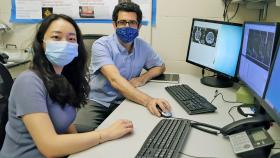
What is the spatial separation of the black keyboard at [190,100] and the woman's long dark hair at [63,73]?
1.75 ft

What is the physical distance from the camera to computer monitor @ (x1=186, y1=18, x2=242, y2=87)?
183 cm

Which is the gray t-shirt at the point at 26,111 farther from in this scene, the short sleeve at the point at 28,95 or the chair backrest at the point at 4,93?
the chair backrest at the point at 4,93

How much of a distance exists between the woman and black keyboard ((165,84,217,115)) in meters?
0.42

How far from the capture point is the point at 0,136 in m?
1.31

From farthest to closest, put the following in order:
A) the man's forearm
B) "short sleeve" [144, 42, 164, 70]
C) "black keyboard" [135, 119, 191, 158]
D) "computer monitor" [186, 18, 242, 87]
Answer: "short sleeve" [144, 42, 164, 70]
the man's forearm
"computer monitor" [186, 18, 242, 87]
"black keyboard" [135, 119, 191, 158]

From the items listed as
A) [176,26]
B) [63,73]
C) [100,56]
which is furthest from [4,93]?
[176,26]

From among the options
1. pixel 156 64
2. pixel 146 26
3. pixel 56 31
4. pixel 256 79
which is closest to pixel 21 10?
pixel 146 26

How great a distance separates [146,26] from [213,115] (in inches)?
53.1

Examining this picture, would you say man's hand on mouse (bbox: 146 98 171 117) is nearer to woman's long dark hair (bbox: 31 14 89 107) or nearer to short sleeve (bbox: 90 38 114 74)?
woman's long dark hair (bbox: 31 14 89 107)

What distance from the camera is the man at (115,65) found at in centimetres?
187

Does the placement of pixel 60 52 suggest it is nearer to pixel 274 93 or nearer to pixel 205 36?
pixel 274 93

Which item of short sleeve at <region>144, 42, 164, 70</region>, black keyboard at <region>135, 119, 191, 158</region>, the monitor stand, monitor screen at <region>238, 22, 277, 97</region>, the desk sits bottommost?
the desk

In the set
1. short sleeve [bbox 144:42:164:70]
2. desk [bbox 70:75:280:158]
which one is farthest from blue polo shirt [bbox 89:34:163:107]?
desk [bbox 70:75:280:158]

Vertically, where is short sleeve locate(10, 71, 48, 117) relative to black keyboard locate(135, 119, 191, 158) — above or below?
above
